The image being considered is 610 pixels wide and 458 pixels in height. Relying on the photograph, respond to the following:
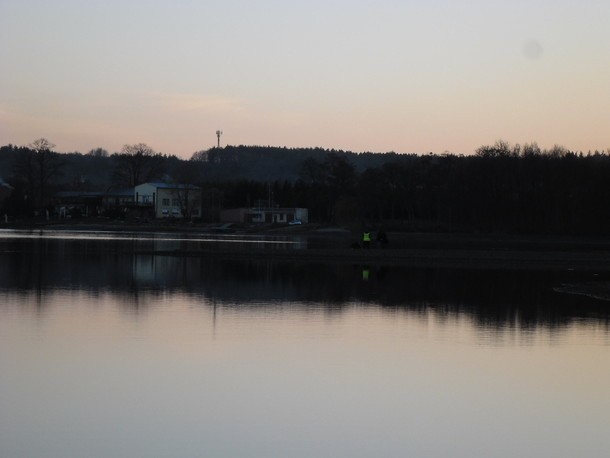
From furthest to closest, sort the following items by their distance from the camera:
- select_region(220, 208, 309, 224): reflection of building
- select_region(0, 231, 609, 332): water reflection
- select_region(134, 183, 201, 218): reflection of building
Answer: select_region(134, 183, 201, 218): reflection of building → select_region(220, 208, 309, 224): reflection of building → select_region(0, 231, 609, 332): water reflection

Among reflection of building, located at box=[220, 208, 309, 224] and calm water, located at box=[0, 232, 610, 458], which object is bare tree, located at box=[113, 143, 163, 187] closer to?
reflection of building, located at box=[220, 208, 309, 224]

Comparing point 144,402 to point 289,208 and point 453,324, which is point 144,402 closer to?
point 453,324

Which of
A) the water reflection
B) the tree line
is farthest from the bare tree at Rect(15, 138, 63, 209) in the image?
the water reflection

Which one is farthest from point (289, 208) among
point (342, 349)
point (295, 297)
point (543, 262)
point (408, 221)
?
point (342, 349)

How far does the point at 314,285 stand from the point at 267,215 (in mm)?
94717

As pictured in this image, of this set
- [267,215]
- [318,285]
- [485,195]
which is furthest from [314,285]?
[267,215]

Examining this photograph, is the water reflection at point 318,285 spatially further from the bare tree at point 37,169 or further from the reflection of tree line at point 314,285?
the bare tree at point 37,169

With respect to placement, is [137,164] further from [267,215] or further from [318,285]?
[318,285]

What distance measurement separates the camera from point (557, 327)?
20.2 m

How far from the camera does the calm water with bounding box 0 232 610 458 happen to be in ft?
33.7

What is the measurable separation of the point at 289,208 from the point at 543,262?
83.3 metres

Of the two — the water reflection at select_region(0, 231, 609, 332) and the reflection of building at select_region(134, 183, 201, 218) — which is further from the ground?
the reflection of building at select_region(134, 183, 201, 218)

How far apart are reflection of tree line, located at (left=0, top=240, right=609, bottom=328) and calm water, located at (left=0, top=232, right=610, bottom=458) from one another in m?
0.19

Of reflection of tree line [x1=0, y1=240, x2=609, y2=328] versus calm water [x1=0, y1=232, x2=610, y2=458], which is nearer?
calm water [x1=0, y1=232, x2=610, y2=458]
